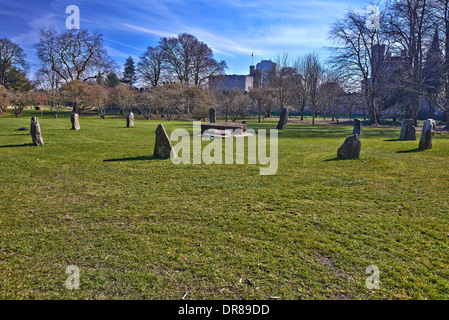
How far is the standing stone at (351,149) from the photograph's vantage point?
8.85 meters

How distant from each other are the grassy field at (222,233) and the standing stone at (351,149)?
1.92m

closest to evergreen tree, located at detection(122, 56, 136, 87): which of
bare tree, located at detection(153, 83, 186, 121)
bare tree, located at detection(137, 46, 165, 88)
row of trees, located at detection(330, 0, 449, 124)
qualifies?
bare tree, located at detection(137, 46, 165, 88)

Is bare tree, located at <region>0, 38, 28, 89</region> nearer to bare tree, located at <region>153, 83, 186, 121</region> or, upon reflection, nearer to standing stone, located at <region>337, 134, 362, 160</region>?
bare tree, located at <region>153, 83, 186, 121</region>

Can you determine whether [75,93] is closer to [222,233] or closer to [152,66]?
[152,66]

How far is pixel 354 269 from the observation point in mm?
2811

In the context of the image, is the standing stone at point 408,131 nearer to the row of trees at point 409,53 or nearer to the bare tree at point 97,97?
the row of trees at point 409,53

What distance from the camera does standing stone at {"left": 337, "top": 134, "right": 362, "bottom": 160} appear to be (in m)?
8.85

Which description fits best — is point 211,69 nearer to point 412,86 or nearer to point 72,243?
point 412,86

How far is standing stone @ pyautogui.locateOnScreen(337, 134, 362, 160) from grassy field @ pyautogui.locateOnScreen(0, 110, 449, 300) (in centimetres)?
192

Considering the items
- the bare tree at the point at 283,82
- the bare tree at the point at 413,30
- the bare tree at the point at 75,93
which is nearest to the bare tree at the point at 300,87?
the bare tree at the point at 283,82

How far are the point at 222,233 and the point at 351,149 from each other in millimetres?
6930

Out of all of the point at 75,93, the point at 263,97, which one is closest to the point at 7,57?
the point at 75,93
